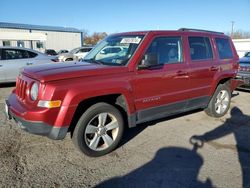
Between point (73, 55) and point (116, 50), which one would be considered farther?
point (73, 55)

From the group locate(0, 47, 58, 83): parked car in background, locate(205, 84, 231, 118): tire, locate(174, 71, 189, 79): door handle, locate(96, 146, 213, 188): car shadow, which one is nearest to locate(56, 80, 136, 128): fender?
locate(96, 146, 213, 188): car shadow

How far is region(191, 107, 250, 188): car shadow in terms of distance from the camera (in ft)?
12.0

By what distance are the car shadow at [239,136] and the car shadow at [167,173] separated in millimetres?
571

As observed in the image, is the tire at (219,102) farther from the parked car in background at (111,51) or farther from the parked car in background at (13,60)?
the parked car in background at (13,60)

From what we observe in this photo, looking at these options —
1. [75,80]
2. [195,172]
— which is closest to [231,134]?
[195,172]

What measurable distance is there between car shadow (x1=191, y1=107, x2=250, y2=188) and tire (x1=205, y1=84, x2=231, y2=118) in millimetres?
266

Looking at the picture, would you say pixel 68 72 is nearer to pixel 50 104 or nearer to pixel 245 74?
pixel 50 104

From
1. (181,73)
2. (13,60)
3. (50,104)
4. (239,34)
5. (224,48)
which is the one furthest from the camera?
(239,34)

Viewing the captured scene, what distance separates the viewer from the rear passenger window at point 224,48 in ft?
18.8

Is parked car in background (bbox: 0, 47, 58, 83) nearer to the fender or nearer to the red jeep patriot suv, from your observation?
the red jeep patriot suv

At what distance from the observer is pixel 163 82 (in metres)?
4.43

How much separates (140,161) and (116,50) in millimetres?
2004

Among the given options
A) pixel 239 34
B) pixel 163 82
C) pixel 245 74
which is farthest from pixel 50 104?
pixel 239 34

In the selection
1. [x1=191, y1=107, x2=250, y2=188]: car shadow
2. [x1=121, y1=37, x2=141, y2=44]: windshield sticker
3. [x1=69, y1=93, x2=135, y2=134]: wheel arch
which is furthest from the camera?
[x1=121, y1=37, x2=141, y2=44]: windshield sticker
